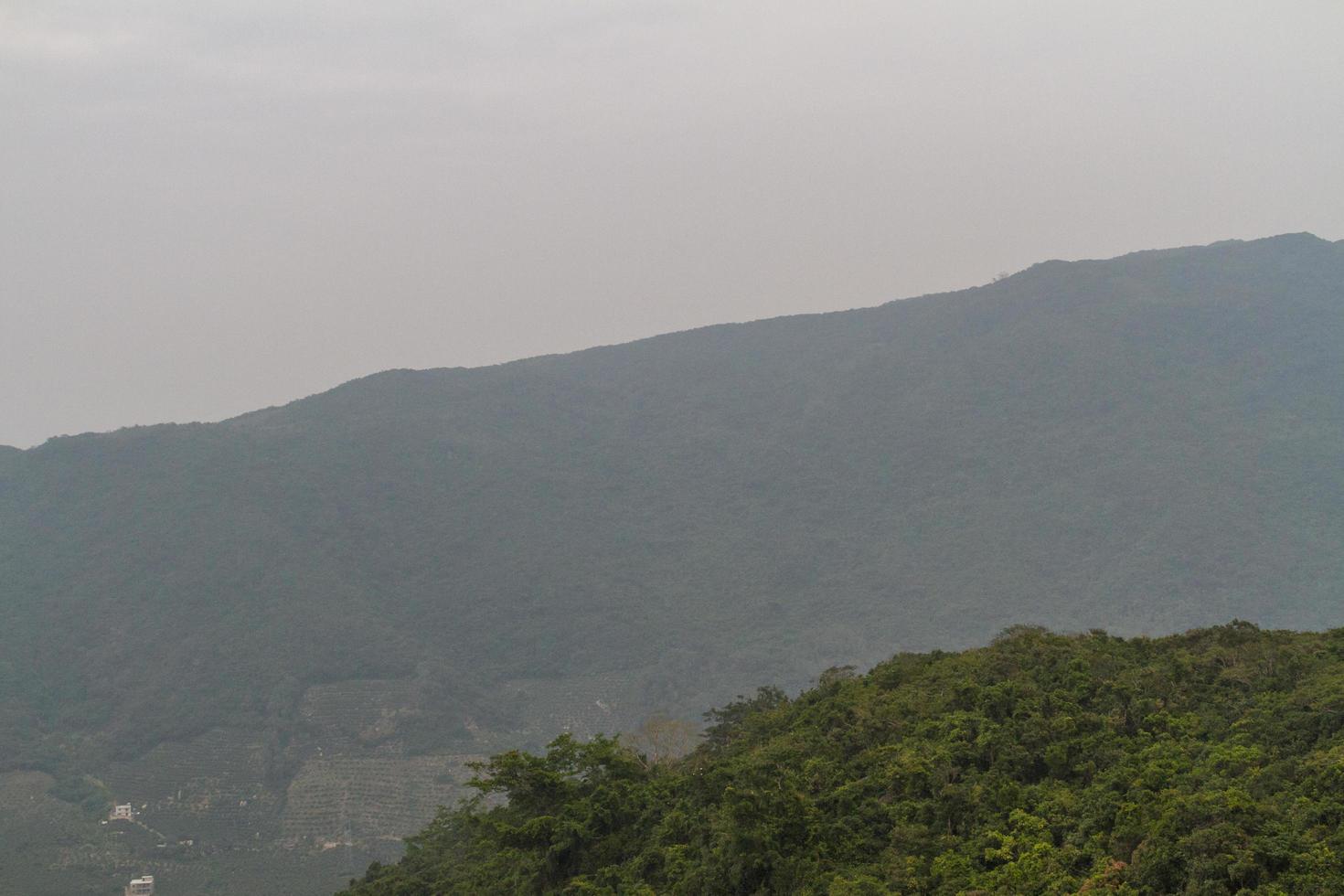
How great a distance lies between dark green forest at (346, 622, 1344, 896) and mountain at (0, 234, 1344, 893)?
53.5m

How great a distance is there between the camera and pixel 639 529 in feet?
444

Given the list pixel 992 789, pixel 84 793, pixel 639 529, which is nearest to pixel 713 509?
pixel 639 529

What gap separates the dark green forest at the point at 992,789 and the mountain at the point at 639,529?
175 ft

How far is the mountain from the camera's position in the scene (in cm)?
9344

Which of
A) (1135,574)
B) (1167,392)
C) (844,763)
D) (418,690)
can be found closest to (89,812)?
(418,690)

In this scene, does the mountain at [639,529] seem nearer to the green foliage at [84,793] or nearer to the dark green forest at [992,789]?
the green foliage at [84,793]

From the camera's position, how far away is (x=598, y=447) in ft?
501

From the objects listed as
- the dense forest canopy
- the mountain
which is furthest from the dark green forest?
the dense forest canopy

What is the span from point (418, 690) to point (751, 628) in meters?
30.7

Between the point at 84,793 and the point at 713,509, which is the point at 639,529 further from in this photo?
the point at 84,793

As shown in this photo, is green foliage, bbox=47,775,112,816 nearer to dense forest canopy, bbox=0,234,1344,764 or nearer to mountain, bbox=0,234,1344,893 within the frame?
mountain, bbox=0,234,1344,893

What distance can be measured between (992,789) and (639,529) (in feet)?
389

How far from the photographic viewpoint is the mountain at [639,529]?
93.4 metres

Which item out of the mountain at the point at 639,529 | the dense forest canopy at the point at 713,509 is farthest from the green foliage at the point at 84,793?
the dense forest canopy at the point at 713,509
